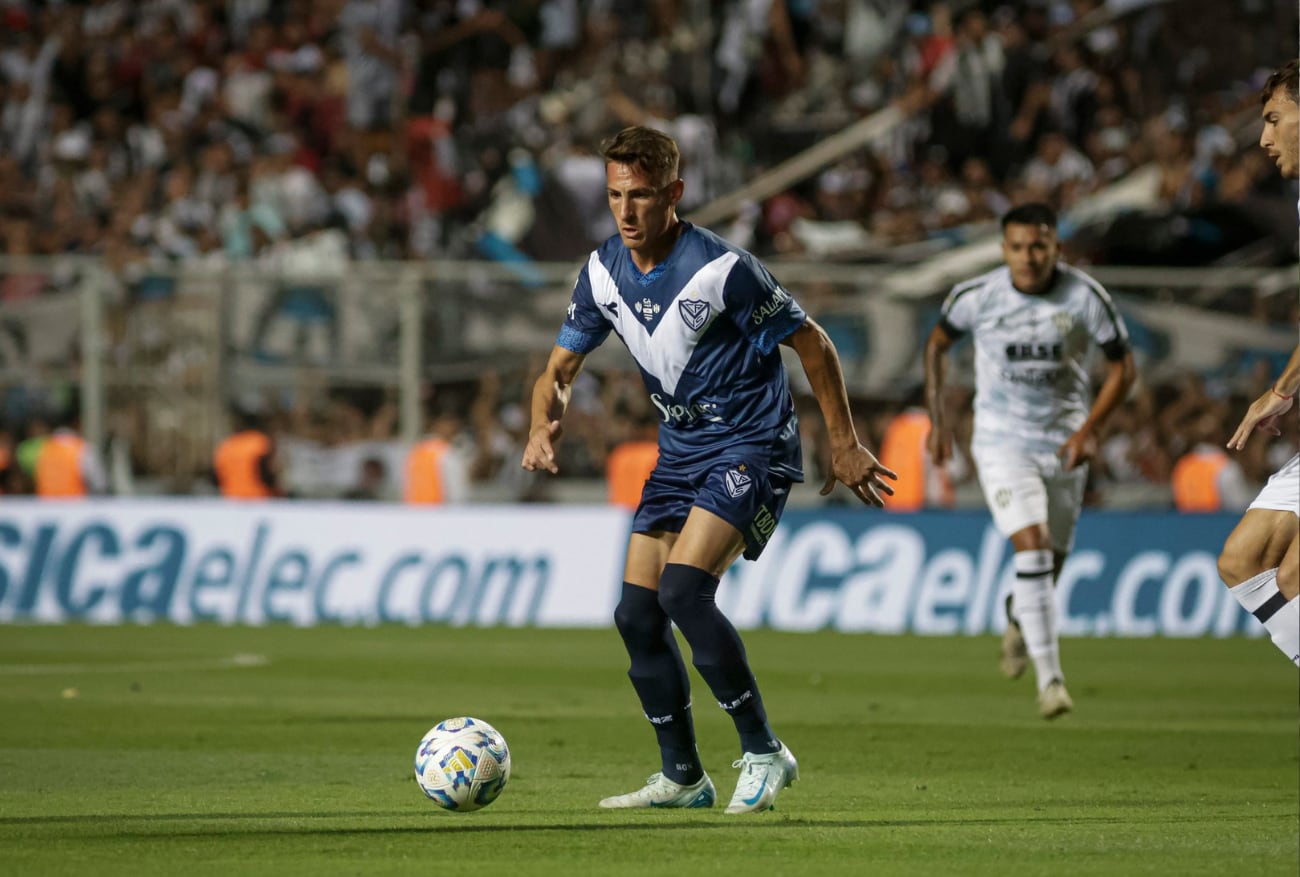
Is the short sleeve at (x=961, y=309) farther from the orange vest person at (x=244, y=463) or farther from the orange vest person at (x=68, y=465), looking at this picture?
the orange vest person at (x=68, y=465)

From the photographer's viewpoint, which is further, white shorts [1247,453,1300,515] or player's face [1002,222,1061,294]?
player's face [1002,222,1061,294]

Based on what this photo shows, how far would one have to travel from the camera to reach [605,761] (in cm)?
902

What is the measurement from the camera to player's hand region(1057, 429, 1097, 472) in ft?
36.4

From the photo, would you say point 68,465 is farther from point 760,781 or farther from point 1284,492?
point 1284,492

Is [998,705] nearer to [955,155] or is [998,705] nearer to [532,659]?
[532,659]

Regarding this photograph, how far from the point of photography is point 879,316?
17656 millimetres

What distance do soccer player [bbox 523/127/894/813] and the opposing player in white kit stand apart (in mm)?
4077

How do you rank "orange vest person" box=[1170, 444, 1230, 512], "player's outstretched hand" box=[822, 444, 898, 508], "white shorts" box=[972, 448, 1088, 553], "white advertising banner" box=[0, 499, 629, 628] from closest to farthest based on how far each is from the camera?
"player's outstretched hand" box=[822, 444, 898, 508]
"white shorts" box=[972, 448, 1088, 553]
"white advertising banner" box=[0, 499, 629, 628]
"orange vest person" box=[1170, 444, 1230, 512]

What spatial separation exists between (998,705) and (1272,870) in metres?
5.86

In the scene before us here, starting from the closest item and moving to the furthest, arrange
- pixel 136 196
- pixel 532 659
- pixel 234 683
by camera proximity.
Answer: pixel 234 683, pixel 532 659, pixel 136 196

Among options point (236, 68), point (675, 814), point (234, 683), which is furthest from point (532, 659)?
point (236, 68)

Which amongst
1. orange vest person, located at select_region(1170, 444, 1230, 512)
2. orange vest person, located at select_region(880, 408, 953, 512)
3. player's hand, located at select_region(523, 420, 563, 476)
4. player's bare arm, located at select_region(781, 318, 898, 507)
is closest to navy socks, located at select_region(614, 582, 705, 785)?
player's hand, located at select_region(523, 420, 563, 476)

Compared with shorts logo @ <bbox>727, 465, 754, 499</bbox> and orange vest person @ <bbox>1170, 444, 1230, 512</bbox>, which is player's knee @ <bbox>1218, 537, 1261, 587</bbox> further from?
orange vest person @ <bbox>1170, 444, 1230, 512</bbox>

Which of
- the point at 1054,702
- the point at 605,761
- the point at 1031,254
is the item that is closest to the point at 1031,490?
the point at 1031,254
